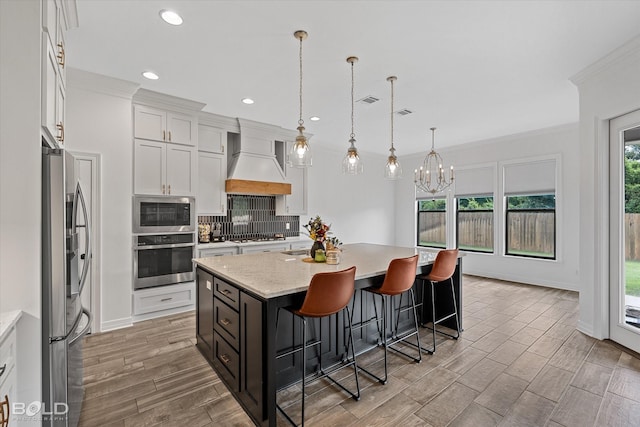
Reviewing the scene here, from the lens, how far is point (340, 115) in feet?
15.1

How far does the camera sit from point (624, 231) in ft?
10.1

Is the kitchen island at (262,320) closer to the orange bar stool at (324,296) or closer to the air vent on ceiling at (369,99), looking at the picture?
the orange bar stool at (324,296)

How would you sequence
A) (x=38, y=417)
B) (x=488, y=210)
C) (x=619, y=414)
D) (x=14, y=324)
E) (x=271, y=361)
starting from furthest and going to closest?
(x=488, y=210)
(x=619, y=414)
(x=271, y=361)
(x=38, y=417)
(x=14, y=324)

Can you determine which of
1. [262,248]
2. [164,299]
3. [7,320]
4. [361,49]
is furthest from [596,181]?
[164,299]

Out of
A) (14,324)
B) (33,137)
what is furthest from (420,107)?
(14,324)

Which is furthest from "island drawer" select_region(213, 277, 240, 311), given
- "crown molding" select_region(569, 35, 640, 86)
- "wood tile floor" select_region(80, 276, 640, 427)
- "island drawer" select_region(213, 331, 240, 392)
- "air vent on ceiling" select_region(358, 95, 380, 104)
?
"crown molding" select_region(569, 35, 640, 86)

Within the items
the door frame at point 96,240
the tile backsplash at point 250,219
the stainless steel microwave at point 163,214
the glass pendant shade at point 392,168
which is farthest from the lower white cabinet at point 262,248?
the glass pendant shade at point 392,168

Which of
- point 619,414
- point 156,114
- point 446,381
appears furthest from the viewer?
point 156,114

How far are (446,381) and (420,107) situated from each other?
3.39 meters

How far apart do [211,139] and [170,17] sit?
2.39 m

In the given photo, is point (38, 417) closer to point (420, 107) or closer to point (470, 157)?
point (420, 107)

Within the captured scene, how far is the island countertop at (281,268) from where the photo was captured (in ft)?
6.43

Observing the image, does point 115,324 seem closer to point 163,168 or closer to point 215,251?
point 215,251

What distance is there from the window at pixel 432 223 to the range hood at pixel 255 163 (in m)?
3.87
